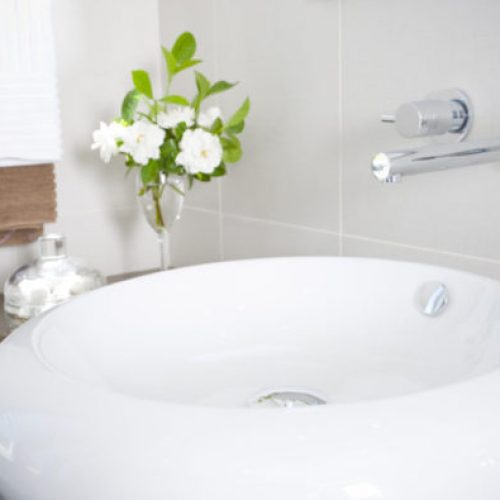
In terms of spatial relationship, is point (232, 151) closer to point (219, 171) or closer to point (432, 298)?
point (219, 171)

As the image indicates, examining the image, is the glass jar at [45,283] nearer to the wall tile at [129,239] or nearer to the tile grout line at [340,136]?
the wall tile at [129,239]

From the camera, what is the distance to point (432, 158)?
80 cm

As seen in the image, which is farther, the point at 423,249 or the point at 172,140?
the point at 172,140

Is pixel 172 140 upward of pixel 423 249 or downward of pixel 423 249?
upward

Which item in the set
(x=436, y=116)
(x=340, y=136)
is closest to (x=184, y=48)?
(x=340, y=136)

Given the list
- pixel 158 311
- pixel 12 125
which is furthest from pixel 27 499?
pixel 12 125

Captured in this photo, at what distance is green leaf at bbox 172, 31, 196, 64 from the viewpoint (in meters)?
1.31

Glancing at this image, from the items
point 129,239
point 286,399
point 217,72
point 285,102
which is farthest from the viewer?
point 129,239

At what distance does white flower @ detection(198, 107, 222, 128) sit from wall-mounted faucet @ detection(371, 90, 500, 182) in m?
0.36

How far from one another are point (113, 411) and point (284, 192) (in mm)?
823

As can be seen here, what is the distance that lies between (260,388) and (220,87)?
0.61 m

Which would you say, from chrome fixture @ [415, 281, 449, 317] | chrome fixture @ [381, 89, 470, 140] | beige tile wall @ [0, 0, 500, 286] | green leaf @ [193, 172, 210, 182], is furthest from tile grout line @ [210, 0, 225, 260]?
chrome fixture @ [415, 281, 449, 317]

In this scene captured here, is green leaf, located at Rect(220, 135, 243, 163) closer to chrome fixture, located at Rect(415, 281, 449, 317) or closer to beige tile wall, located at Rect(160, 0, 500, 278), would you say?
beige tile wall, located at Rect(160, 0, 500, 278)

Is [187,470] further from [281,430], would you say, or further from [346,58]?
[346,58]
